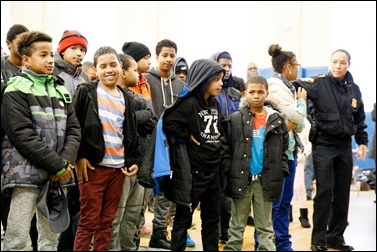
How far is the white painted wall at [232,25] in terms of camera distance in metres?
9.06

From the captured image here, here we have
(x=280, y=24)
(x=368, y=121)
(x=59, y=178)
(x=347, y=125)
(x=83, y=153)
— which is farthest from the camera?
(x=280, y=24)

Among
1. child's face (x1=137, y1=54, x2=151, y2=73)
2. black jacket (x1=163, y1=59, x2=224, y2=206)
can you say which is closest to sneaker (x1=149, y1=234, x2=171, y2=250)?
black jacket (x1=163, y1=59, x2=224, y2=206)

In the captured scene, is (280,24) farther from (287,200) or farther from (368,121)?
(287,200)

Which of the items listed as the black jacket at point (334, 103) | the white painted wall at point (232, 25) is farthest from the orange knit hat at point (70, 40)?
the white painted wall at point (232, 25)

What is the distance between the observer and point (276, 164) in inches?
134

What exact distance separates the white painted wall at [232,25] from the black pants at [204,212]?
5974 mm

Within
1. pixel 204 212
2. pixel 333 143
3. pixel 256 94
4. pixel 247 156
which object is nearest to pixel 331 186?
pixel 333 143

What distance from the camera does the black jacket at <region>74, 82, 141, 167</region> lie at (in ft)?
9.66

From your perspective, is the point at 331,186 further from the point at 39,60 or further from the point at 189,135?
the point at 39,60

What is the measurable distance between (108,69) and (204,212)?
3.68 ft

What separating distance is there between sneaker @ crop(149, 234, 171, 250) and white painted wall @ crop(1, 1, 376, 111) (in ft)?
18.4

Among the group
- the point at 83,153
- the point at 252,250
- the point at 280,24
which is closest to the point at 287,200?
the point at 252,250

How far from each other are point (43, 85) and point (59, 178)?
507mm

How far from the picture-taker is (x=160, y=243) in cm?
377
